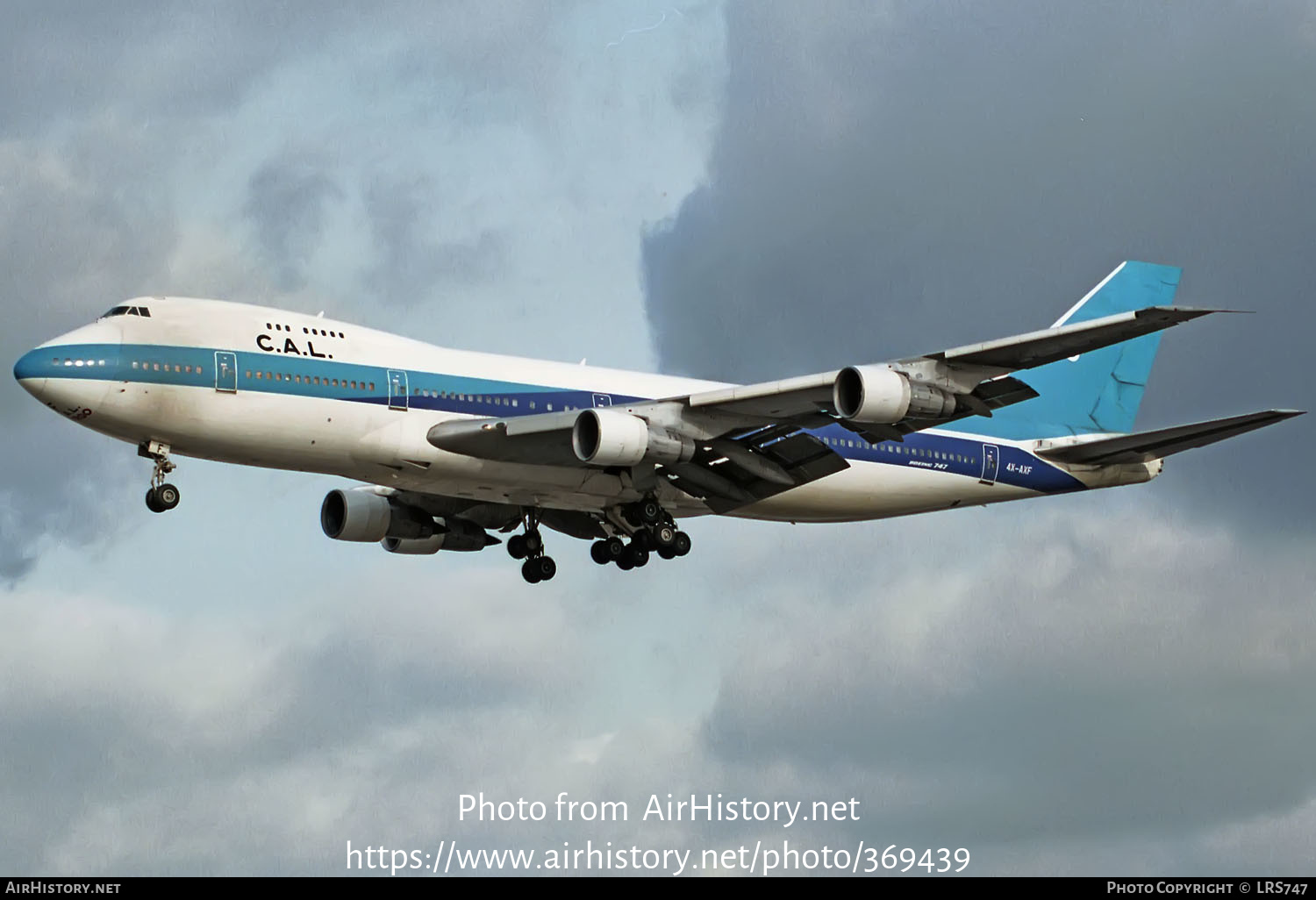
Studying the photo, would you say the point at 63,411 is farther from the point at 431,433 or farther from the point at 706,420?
the point at 706,420

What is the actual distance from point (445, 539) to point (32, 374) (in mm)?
14168

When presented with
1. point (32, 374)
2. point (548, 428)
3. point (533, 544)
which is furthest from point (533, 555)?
point (32, 374)

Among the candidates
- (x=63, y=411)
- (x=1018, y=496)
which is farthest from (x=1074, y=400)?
(x=63, y=411)

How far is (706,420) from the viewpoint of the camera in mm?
44938

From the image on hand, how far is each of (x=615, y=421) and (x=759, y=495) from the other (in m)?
6.62

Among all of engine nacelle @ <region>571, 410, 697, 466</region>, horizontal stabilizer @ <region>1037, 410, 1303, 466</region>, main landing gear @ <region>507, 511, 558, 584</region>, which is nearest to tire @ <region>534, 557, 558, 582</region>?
main landing gear @ <region>507, 511, 558, 584</region>

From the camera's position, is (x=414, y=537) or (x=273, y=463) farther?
(x=414, y=537)

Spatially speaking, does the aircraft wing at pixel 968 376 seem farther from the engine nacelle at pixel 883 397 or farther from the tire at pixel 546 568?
the tire at pixel 546 568

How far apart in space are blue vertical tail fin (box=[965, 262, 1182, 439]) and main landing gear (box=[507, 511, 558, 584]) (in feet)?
45.5

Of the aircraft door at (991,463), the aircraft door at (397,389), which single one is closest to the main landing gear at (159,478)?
the aircraft door at (397,389)

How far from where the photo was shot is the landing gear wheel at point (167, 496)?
41688mm

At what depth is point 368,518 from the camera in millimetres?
50750

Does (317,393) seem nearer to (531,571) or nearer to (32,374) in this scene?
(32,374)

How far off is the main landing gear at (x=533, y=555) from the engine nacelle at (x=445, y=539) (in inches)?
56.1
